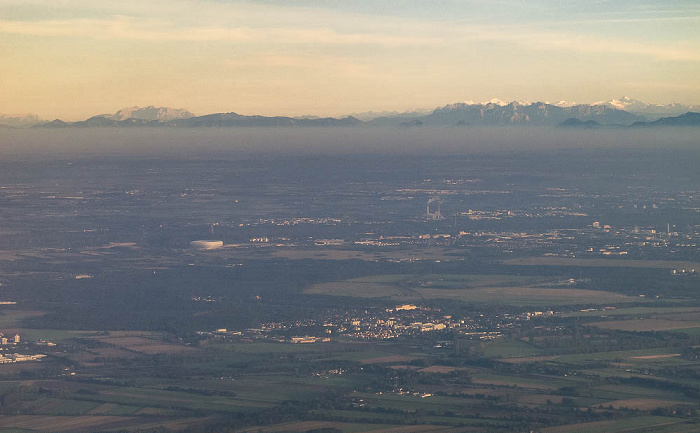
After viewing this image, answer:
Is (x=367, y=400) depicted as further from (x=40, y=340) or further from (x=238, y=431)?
(x=40, y=340)

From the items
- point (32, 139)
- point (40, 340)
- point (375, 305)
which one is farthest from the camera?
point (32, 139)

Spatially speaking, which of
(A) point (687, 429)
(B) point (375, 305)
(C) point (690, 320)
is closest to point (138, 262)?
(B) point (375, 305)

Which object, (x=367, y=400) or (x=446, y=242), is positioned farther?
(x=446, y=242)

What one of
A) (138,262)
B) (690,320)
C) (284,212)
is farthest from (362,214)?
→ (690,320)

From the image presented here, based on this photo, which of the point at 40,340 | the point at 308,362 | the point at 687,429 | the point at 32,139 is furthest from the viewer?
the point at 32,139

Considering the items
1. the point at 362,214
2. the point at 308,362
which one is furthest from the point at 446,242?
the point at 308,362

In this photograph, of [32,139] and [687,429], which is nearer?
[687,429]

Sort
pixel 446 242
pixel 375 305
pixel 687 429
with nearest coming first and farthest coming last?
pixel 687 429, pixel 375 305, pixel 446 242

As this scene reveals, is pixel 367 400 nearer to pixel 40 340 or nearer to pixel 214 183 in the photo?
pixel 40 340

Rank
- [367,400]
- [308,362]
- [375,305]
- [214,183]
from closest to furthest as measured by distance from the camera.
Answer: [367,400] → [308,362] → [375,305] → [214,183]
